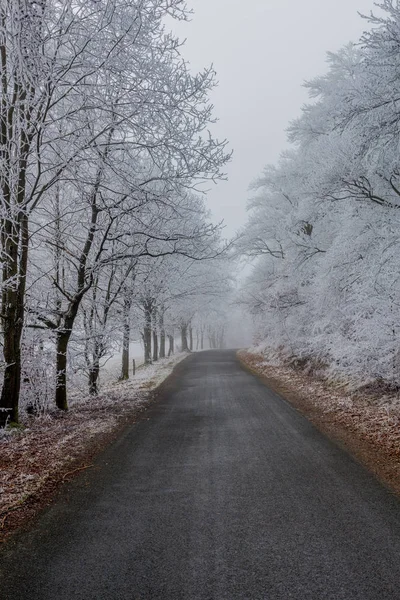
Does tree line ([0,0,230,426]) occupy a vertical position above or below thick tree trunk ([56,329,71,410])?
above

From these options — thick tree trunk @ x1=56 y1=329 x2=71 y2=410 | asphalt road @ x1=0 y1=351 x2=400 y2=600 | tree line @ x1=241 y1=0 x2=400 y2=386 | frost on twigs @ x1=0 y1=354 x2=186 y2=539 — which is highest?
tree line @ x1=241 y1=0 x2=400 y2=386

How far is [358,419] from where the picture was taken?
795 cm

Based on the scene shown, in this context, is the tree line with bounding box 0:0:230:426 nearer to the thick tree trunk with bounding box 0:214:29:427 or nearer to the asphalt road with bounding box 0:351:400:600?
the thick tree trunk with bounding box 0:214:29:427

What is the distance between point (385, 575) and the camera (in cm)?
300

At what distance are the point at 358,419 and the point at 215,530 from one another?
523cm

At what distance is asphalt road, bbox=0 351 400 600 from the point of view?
2930mm

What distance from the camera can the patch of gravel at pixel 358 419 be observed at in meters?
5.60

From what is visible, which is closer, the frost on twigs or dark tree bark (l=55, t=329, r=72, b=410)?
the frost on twigs

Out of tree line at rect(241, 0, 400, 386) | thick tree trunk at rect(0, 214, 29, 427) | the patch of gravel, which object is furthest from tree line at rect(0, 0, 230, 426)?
the patch of gravel

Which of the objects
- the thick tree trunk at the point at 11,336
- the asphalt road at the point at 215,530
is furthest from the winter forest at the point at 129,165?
the asphalt road at the point at 215,530

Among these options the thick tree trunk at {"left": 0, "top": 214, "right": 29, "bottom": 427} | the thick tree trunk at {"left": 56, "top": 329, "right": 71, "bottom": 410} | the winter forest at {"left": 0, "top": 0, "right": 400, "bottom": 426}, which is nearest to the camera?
the winter forest at {"left": 0, "top": 0, "right": 400, "bottom": 426}

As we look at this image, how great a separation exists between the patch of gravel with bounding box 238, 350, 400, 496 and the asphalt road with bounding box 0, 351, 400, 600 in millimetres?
337

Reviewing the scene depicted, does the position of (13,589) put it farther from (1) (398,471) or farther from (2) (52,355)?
(2) (52,355)

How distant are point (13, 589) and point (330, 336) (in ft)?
33.5
